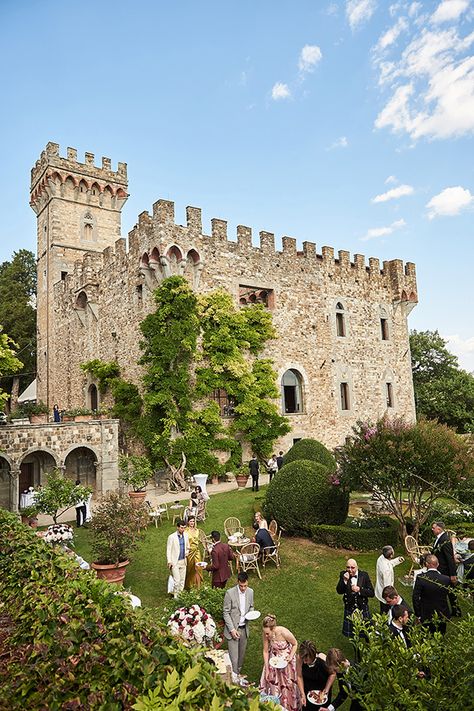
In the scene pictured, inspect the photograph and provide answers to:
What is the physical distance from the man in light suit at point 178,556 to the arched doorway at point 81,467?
39.6ft

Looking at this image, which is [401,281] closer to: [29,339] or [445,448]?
[445,448]

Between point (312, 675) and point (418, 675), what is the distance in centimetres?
224

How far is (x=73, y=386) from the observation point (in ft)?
86.0

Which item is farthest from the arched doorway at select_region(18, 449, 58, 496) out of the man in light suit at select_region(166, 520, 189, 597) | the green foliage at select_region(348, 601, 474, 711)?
the green foliage at select_region(348, 601, 474, 711)

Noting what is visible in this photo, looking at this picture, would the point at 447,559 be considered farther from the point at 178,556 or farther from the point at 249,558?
the point at 178,556

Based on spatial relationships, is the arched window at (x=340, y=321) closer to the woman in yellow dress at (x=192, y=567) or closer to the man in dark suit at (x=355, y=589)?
the woman in yellow dress at (x=192, y=567)

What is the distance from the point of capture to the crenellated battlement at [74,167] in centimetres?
2709

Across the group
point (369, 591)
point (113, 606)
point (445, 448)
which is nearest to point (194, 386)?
point (445, 448)

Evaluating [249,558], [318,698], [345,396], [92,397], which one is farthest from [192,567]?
[92,397]

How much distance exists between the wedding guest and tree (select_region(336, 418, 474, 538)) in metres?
5.52

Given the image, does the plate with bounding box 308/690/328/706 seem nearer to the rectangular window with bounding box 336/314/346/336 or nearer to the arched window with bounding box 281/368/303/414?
the arched window with bounding box 281/368/303/414

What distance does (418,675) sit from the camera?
3100mm

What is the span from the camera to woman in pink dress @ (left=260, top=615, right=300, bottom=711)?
488 cm

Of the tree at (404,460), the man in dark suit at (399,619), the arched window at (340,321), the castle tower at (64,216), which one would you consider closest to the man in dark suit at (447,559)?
the man in dark suit at (399,619)
